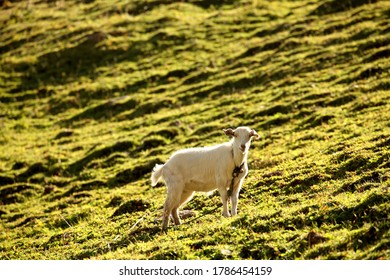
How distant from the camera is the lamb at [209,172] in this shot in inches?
517

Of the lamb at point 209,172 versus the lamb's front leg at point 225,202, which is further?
the lamb at point 209,172

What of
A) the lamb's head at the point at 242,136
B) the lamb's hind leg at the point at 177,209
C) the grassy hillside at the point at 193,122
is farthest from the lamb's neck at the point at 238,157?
the lamb's hind leg at the point at 177,209

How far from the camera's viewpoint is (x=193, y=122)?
90.0 ft

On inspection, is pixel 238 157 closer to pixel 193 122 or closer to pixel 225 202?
pixel 225 202

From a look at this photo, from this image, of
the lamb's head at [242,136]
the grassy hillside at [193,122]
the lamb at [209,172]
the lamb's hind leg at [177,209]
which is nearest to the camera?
the grassy hillside at [193,122]

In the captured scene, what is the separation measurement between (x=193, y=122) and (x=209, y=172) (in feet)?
46.2

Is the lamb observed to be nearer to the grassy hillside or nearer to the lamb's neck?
the lamb's neck

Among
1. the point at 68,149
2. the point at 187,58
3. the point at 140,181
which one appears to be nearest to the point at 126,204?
the point at 140,181

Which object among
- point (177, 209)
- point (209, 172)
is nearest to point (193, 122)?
point (177, 209)

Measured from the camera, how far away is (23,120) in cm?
3381

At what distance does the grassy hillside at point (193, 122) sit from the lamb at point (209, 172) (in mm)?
696

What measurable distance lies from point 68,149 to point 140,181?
25.4 feet

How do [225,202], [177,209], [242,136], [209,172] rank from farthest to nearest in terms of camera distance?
1. [177,209]
2. [209,172]
3. [242,136]
4. [225,202]

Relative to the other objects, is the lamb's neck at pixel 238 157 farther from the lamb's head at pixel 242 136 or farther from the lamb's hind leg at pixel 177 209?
the lamb's hind leg at pixel 177 209
